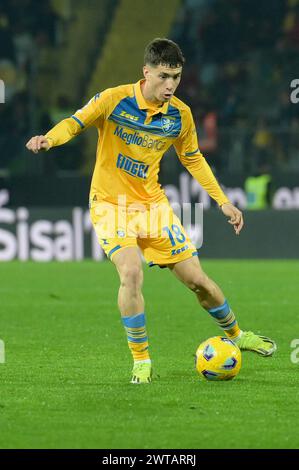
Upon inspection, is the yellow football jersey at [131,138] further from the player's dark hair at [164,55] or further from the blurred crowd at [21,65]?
the blurred crowd at [21,65]

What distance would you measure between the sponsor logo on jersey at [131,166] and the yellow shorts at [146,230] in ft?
0.73

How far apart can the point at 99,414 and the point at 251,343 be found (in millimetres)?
2119

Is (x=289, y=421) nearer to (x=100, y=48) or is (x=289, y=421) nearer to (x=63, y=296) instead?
(x=63, y=296)

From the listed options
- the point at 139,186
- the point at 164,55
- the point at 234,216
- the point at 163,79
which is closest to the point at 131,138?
the point at 139,186

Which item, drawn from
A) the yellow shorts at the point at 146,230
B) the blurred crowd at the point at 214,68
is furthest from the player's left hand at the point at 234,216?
the blurred crowd at the point at 214,68

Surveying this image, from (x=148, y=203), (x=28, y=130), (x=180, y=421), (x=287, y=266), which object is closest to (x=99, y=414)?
(x=180, y=421)

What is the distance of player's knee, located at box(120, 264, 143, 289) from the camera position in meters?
7.32

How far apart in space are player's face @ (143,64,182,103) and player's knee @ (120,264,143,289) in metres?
1.09

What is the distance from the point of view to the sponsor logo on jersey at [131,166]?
776cm

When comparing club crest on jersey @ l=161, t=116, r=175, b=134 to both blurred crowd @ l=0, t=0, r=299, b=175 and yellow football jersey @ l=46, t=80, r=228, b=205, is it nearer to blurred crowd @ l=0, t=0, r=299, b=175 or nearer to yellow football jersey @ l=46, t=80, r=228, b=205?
yellow football jersey @ l=46, t=80, r=228, b=205

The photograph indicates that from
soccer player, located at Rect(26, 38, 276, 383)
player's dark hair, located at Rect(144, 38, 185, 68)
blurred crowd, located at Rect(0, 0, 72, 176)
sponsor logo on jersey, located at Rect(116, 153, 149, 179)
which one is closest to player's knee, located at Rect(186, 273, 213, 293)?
soccer player, located at Rect(26, 38, 276, 383)

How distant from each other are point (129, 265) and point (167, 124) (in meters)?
1.03

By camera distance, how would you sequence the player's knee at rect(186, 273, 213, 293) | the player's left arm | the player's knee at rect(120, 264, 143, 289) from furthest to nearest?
1. the player's left arm
2. the player's knee at rect(186, 273, 213, 293)
3. the player's knee at rect(120, 264, 143, 289)

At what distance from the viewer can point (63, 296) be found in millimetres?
13852
